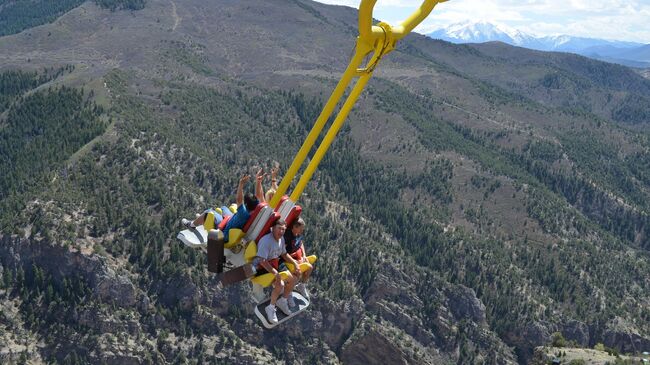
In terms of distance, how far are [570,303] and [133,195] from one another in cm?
12975

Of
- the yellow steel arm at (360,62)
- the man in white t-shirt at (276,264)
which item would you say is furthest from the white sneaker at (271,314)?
the yellow steel arm at (360,62)

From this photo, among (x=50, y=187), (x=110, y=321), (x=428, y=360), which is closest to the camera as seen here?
(x=110, y=321)

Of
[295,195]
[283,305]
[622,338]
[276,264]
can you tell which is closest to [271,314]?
[283,305]

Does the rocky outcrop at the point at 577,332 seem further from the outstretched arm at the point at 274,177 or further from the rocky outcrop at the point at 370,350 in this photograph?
the outstretched arm at the point at 274,177

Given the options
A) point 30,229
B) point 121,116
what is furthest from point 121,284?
point 121,116

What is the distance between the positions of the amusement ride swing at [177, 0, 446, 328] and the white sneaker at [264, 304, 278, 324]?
6.4 inches

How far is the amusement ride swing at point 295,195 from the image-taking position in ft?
85.8

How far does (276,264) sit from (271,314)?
234 centimetres

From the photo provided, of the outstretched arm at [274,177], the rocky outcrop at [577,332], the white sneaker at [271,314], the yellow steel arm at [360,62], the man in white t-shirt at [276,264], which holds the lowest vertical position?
the rocky outcrop at [577,332]

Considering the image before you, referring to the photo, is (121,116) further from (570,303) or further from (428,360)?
(570,303)

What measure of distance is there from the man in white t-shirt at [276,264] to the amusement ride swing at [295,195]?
0.88 feet

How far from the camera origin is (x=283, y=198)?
101 ft

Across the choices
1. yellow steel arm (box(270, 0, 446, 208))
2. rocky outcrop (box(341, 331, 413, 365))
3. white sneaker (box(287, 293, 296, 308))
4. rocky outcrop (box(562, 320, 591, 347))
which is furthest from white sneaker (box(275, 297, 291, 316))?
rocky outcrop (box(562, 320, 591, 347))

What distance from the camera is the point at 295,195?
29250 millimetres
